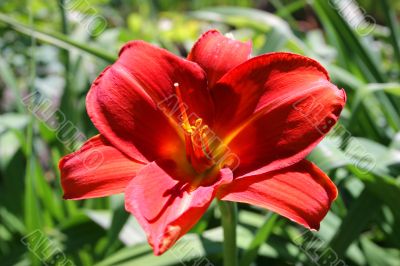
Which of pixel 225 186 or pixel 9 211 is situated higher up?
pixel 225 186

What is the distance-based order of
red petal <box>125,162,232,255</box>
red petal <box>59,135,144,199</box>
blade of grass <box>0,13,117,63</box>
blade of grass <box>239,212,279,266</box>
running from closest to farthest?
red petal <box>125,162,232,255</box>, red petal <box>59,135,144,199</box>, blade of grass <box>239,212,279,266</box>, blade of grass <box>0,13,117,63</box>

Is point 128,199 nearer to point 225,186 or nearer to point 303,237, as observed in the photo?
point 225,186

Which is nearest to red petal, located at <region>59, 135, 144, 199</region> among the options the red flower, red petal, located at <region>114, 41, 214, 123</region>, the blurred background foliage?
the red flower

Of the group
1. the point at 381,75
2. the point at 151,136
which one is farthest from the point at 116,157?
the point at 381,75

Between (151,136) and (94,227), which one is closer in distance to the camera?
(151,136)

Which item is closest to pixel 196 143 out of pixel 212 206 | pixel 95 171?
pixel 95 171

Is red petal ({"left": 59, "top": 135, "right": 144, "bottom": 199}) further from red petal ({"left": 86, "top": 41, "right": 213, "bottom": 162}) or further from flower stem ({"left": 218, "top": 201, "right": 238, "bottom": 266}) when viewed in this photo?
flower stem ({"left": 218, "top": 201, "right": 238, "bottom": 266})
